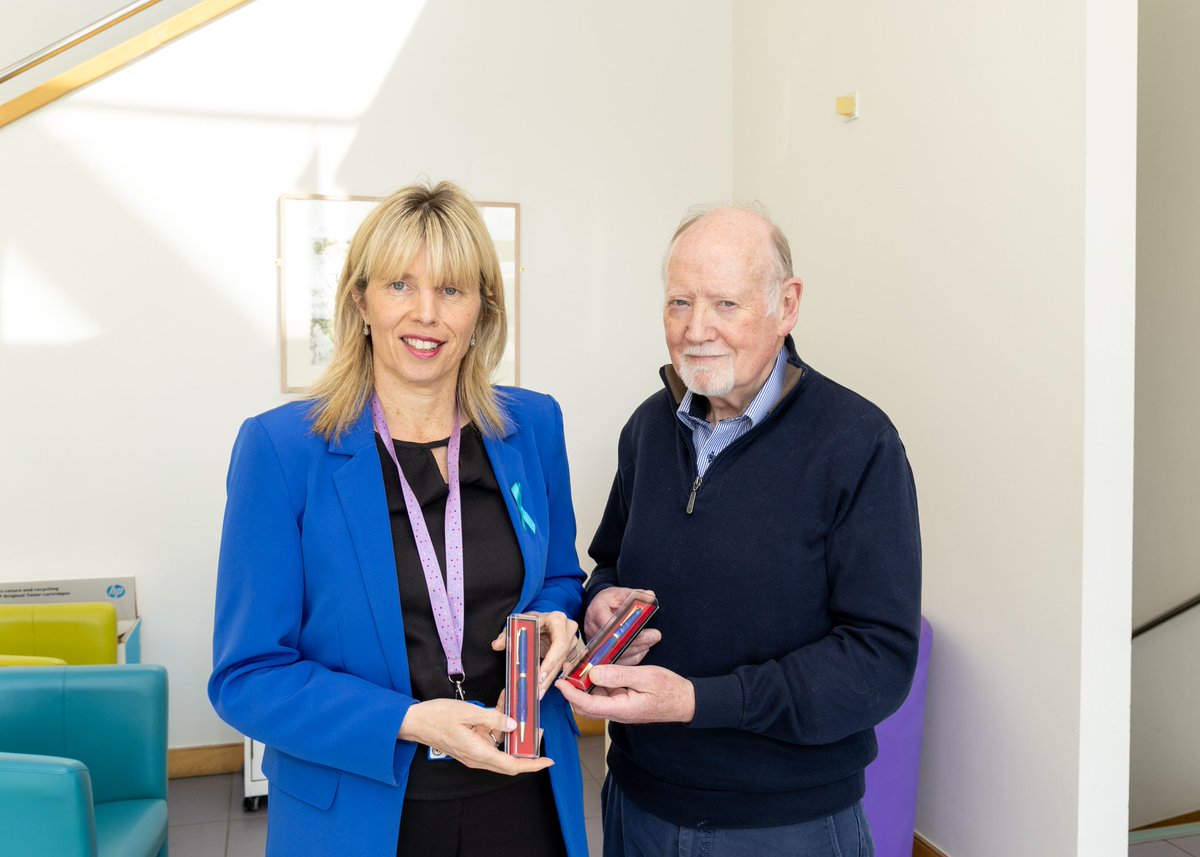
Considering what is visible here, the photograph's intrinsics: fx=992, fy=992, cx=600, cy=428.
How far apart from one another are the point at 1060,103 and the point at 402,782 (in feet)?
7.74

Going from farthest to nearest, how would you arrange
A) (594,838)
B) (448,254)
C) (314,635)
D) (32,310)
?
(32,310)
(594,838)
(448,254)
(314,635)

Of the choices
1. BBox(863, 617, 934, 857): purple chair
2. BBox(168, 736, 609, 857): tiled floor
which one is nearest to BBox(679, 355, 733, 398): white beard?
BBox(863, 617, 934, 857): purple chair

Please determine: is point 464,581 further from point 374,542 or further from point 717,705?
point 717,705

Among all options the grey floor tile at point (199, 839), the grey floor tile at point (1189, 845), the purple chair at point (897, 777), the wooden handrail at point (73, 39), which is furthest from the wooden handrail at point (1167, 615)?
the wooden handrail at point (73, 39)

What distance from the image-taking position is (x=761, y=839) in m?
1.64

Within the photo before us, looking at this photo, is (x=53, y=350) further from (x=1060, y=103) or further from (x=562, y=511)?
(x=1060, y=103)

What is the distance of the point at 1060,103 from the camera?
2635 millimetres

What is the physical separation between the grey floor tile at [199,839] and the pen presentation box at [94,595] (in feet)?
2.34

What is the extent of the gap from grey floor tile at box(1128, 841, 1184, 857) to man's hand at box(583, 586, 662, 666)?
268 centimetres

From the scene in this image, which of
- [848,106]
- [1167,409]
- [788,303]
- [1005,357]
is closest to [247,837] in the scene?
[788,303]

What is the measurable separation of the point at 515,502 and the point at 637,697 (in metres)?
0.39

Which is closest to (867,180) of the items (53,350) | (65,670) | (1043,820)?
(1043,820)

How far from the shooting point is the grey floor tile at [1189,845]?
3.43 meters

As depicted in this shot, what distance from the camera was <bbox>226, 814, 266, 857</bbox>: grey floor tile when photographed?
3473 millimetres
